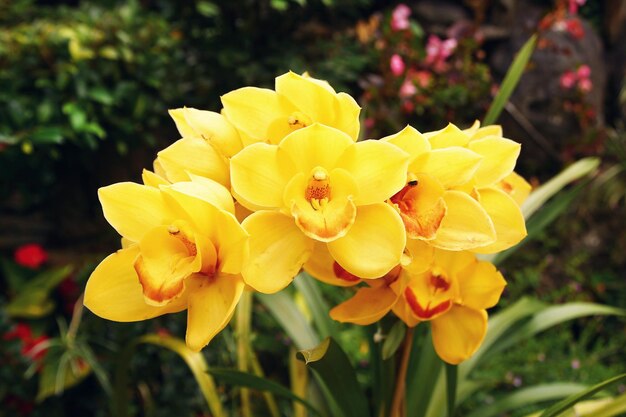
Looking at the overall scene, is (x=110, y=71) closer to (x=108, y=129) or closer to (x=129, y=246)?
(x=108, y=129)

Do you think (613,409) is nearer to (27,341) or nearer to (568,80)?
(27,341)

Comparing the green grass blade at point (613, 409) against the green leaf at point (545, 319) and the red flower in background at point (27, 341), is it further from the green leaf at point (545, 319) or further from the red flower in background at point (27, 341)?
the red flower in background at point (27, 341)

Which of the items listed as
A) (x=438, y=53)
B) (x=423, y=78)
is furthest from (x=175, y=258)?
(x=438, y=53)

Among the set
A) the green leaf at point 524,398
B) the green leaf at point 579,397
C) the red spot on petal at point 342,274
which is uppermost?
the red spot on petal at point 342,274

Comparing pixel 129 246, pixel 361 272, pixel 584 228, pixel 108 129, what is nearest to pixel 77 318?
pixel 108 129

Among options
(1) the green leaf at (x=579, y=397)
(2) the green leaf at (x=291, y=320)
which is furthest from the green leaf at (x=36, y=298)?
(1) the green leaf at (x=579, y=397)

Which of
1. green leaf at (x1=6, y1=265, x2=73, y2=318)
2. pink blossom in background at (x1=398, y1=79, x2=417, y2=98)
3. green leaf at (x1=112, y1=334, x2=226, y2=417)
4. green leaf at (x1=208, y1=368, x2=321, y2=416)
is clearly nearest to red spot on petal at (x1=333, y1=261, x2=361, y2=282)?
green leaf at (x1=208, y1=368, x2=321, y2=416)
